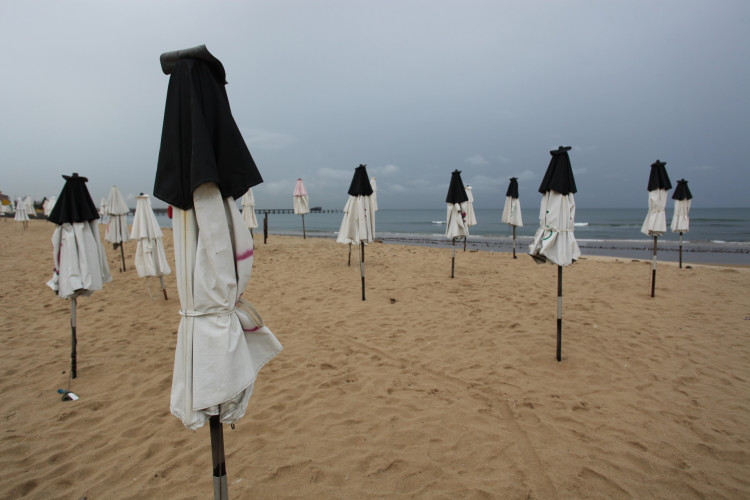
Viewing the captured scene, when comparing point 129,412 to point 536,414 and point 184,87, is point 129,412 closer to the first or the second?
point 184,87

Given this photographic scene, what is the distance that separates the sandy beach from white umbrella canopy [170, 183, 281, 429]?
1487 mm

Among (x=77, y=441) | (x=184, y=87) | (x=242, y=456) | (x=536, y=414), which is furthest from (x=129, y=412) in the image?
(x=536, y=414)

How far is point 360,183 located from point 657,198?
21.3ft

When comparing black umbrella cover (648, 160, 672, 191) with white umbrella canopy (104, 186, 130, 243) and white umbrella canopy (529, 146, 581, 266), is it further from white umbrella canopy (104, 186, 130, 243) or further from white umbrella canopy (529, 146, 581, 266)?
white umbrella canopy (104, 186, 130, 243)

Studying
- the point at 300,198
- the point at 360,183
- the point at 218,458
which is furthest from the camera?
the point at 300,198

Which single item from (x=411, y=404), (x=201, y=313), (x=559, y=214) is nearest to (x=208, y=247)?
(x=201, y=313)

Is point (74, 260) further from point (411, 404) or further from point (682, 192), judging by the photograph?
point (682, 192)

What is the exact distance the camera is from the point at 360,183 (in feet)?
26.0

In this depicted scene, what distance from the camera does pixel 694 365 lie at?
182 inches

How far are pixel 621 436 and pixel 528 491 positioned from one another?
131 centimetres

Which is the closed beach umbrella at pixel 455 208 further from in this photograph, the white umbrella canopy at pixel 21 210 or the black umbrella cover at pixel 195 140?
the white umbrella canopy at pixel 21 210

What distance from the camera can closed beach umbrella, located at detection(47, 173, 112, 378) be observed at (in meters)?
4.02

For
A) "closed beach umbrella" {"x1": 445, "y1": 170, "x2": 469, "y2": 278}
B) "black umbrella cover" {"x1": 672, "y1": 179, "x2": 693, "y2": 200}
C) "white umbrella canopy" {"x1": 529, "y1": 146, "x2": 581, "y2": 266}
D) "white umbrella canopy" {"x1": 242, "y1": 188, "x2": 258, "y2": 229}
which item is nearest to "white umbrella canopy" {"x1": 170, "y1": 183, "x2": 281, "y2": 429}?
"white umbrella canopy" {"x1": 529, "y1": 146, "x2": 581, "y2": 266}

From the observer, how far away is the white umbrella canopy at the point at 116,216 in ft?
33.2
